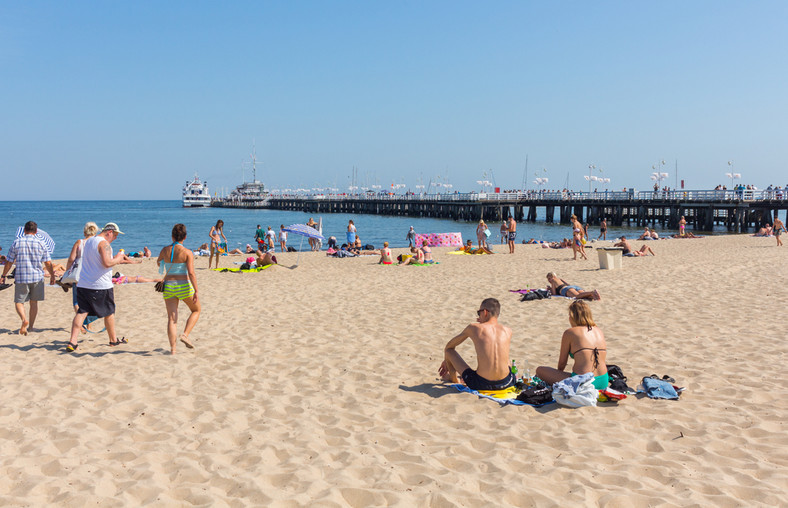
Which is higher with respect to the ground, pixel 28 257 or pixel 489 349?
pixel 28 257

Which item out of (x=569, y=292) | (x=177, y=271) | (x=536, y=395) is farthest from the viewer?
(x=569, y=292)

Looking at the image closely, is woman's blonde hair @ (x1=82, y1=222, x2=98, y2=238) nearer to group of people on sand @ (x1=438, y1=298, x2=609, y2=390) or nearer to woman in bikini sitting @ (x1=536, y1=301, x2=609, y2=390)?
group of people on sand @ (x1=438, y1=298, x2=609, y2=390)

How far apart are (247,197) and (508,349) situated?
118 metres

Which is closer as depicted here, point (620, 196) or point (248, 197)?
point (620, 196)

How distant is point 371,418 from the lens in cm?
430

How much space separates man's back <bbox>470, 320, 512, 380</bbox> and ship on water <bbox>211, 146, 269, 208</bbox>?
10854 centimetres

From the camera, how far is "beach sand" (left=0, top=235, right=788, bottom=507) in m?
3.16

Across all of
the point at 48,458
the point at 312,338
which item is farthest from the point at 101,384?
the point at 312,338

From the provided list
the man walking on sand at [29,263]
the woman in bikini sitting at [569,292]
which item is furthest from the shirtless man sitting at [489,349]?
the man walking on sand at [29,263]

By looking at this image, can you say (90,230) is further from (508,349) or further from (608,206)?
(608,206)

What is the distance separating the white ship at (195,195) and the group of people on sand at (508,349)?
391 feet

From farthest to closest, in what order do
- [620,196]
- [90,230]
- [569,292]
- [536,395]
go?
[620,196]
[569,292]
[90,230]
[536,395]

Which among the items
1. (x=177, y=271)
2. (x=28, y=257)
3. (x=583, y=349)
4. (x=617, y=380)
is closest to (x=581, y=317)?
(x=583, y=349)

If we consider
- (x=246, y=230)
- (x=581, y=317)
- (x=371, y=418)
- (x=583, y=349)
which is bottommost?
(x=246, y=230)
